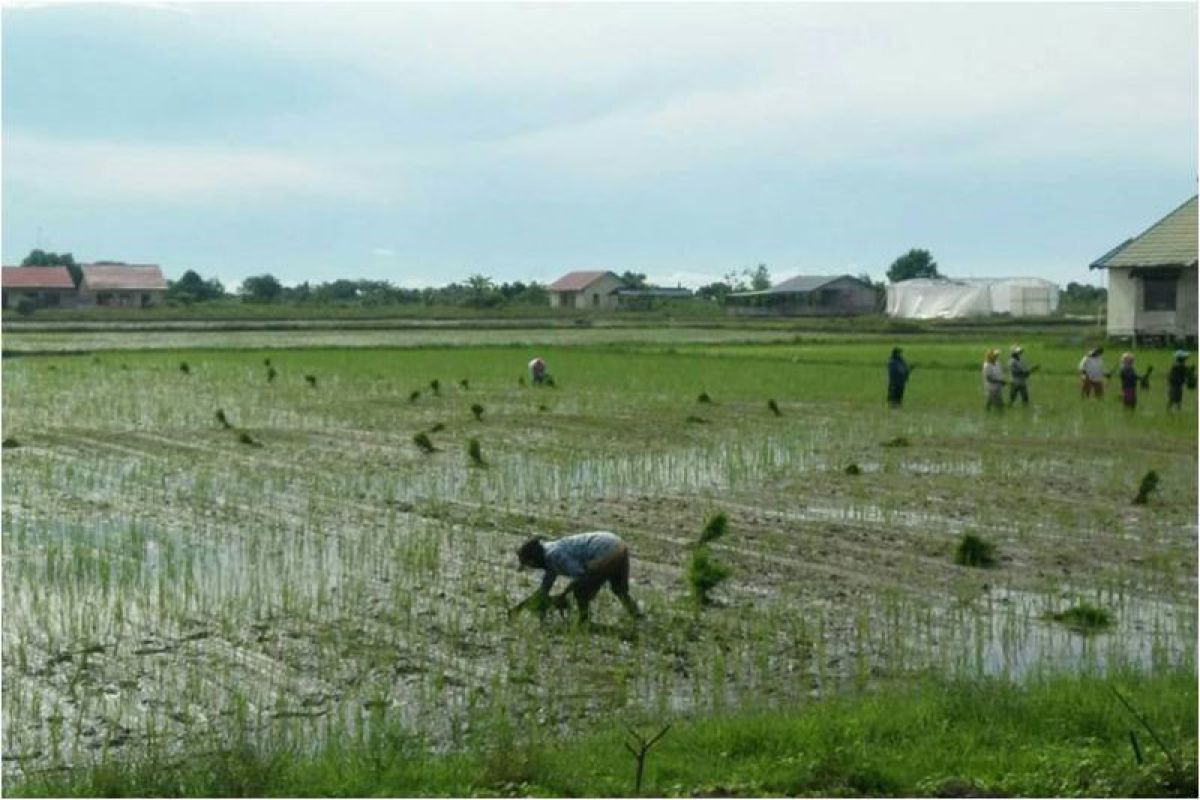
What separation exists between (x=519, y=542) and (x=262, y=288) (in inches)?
2241

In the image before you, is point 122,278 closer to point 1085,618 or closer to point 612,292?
point 612,292

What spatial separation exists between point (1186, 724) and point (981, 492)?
6.88 meters

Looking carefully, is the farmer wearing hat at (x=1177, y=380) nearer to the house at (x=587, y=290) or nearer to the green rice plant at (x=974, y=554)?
the green rice plant at (x=974, y=554)

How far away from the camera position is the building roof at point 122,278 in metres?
58.5

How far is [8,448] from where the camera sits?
1518cm

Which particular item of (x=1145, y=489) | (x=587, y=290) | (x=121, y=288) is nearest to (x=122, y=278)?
(x=121, y=288)

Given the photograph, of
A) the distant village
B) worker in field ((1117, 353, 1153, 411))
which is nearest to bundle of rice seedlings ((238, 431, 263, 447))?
worker in field ((1117, 353, 1153, 411))

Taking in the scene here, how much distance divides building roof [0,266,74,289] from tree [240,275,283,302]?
8077 mm

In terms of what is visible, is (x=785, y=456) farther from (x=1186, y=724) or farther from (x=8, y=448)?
(x=1186, y=724)

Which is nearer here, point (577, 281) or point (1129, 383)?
point (1129, 383)

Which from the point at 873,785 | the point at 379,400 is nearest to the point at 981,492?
the point at 873,785

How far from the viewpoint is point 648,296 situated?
69.1 m

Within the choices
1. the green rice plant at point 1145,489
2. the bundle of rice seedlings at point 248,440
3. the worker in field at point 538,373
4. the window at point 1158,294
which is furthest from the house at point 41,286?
the green rice plant at point 1145,489

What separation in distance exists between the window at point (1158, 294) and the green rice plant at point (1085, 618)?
922 inches
